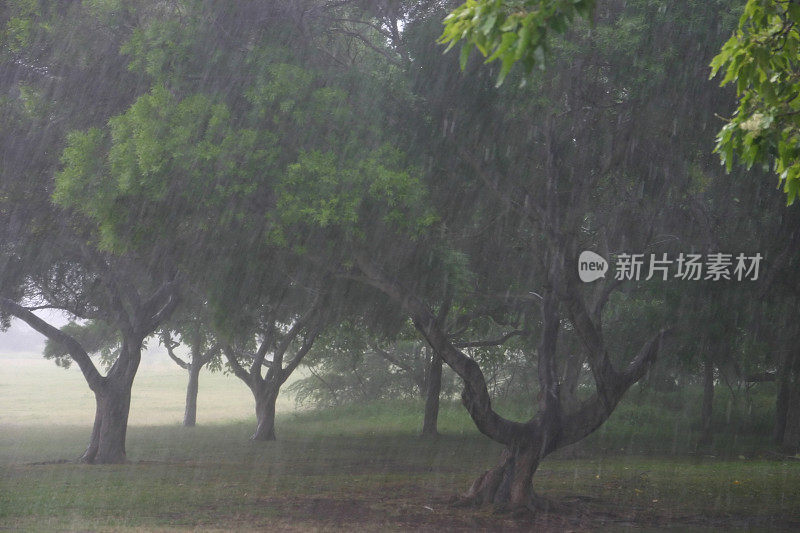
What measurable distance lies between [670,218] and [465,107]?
13.4 feet

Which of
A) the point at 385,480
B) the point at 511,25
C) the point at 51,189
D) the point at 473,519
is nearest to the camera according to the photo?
the point at 511,25

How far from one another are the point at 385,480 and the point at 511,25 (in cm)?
1289

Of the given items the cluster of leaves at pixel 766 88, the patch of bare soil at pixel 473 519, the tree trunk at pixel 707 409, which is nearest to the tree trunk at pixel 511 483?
the patch of bare soil at pixel 473 519

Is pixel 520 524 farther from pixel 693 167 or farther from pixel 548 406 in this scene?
pixel 693 167

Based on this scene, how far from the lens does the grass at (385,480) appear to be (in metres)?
11.2

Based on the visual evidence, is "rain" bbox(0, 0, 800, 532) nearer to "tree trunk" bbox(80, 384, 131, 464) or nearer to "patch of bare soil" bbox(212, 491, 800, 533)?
"patch of bare soil" bbox(212, 491, 800, 533)

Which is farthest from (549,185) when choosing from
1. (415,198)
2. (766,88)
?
(766,88)

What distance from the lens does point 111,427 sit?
740 inches

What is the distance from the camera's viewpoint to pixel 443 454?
21.6 m

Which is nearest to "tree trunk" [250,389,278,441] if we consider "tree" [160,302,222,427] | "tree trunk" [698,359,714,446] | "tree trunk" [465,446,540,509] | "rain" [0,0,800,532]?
"tree" [160,302,222,427]

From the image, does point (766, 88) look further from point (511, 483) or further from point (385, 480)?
point (385, 480)

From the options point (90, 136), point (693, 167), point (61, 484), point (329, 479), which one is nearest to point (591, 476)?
point (329, 479)

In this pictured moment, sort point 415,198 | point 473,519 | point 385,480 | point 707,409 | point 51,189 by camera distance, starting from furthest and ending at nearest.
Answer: point 707,409 < point 385,480 < point 51,189 < point 473,519 < point 415,198

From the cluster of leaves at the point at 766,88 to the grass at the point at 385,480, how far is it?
6677mm
